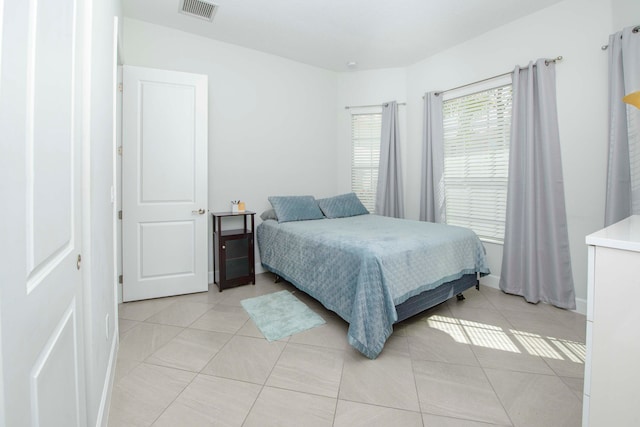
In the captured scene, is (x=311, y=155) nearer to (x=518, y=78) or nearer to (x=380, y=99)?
(x=380, y=99)

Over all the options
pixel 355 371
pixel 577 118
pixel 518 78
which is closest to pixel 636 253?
pixel 355 371

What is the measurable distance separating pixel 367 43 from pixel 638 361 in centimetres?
366

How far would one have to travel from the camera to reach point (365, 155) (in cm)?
448

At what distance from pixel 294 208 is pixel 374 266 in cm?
175

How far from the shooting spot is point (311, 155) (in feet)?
14.0

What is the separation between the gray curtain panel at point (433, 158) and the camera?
12.2ft

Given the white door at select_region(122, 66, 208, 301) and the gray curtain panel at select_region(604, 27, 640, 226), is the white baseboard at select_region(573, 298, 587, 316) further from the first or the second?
the white door at select_region(122, 66, 208, 301)

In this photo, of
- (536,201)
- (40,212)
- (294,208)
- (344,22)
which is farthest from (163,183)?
(536,201)

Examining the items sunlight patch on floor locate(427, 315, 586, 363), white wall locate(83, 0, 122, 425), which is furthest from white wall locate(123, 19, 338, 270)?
sunlight patch on floor locate(427, 315, 586, 363)

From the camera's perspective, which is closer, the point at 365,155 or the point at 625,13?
the point at 625,13

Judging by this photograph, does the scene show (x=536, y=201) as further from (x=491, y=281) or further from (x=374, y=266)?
(x=374, y=266)

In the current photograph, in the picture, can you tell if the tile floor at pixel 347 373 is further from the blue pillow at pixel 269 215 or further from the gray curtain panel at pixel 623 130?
the blue pillow at pixel 269 215

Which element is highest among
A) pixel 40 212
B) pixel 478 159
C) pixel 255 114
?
pixel 255 114

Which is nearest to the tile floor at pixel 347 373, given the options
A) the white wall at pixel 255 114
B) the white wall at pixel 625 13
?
the white wall at pixel 255 114
